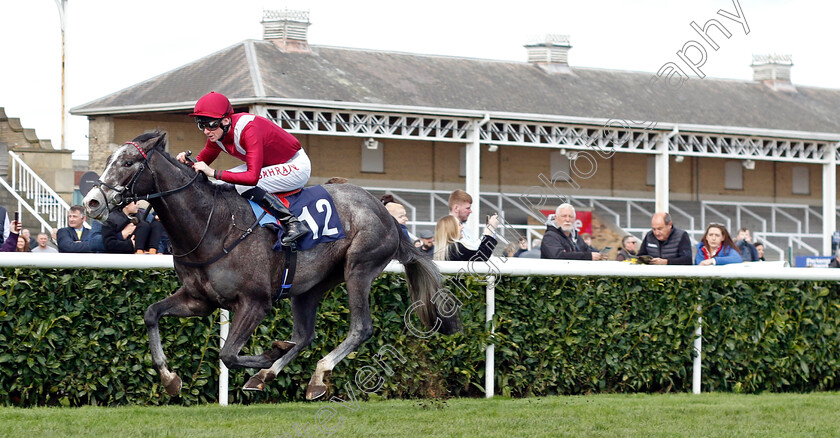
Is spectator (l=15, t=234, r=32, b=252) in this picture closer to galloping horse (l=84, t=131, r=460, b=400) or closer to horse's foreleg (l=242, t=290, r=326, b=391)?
horse's foreleg (l=242, t=290, r=326, b=391)

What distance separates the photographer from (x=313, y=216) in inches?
235

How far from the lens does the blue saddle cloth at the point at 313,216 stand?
587cm

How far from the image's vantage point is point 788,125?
2961 cm

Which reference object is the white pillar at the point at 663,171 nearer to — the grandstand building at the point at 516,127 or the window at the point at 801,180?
the grandstand building at the point at 516,127

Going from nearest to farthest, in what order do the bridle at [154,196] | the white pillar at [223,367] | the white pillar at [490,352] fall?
1. the bridle at [154,196]
2. the white pillar at [223,367]
3. the white pillar at [490,352]

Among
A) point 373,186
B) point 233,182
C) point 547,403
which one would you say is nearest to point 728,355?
point 547,403

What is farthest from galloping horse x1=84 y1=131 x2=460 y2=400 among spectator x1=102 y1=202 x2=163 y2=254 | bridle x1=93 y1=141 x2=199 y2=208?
spectator x1=102 y1=202 x2=163 y2=254

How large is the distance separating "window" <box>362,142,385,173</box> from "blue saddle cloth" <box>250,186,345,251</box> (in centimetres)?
2174

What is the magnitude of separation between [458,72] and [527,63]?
10.4 feet

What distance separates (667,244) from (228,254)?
4459mm

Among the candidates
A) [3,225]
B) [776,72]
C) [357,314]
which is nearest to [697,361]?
[357,314]

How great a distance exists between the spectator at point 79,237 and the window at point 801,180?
93.3 ft

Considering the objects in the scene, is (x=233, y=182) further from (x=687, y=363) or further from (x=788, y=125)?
(x=788, y=125)

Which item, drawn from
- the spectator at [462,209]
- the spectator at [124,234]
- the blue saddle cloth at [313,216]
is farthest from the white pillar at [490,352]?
the spectator at [124,234]
